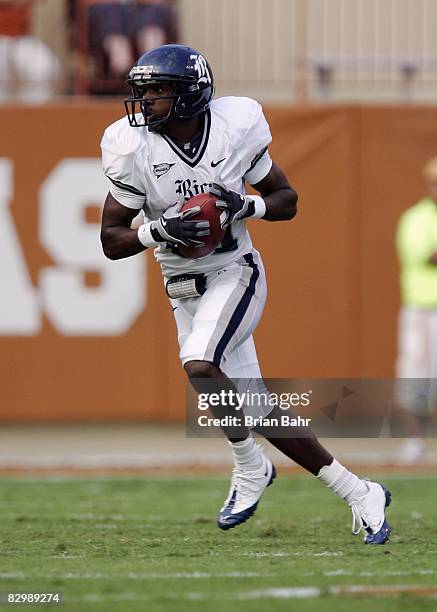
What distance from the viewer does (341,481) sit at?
18.1ft

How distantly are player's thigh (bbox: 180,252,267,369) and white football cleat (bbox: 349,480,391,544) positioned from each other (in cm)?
78

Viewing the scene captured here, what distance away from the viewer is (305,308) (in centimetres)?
1005

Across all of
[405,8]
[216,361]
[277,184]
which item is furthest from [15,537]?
[405,8]

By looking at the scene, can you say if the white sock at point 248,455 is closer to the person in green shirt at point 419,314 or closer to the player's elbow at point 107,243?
the player's elbow at point 107,243

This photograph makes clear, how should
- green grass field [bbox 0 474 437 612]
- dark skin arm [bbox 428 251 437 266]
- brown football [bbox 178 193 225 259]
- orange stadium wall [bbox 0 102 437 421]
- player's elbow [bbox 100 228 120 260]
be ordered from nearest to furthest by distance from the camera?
1. green grass field [bbox 0 474 437 612]
2. brown football [bbox 178 193 225 259]
3. player's elbow [bbox 100 228 120 260]
4. dark skin arm [bbox 428 251 437 266]
5. orange stadium wall [bbox 0 102 437 421]

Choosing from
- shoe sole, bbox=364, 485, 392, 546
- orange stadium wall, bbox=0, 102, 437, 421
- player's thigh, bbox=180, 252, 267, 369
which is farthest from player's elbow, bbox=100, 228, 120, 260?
orange stadium wall, bbox=0, 102, 437, 421

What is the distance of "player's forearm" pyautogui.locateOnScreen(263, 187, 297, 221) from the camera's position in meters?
5.62

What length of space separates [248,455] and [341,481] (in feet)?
1.39

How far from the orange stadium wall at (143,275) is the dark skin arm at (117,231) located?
4.41 metres

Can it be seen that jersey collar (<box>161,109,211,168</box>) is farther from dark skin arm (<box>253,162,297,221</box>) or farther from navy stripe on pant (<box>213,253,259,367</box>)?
navy stripe on pant (<box>213,253,259,367</box>)

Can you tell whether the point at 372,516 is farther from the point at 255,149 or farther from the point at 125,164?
the point at 125,164

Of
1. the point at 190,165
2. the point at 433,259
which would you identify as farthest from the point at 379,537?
the point at 433,259

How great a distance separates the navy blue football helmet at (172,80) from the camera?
5.47 metres

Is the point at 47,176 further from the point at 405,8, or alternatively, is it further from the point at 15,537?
the point at 15,537
